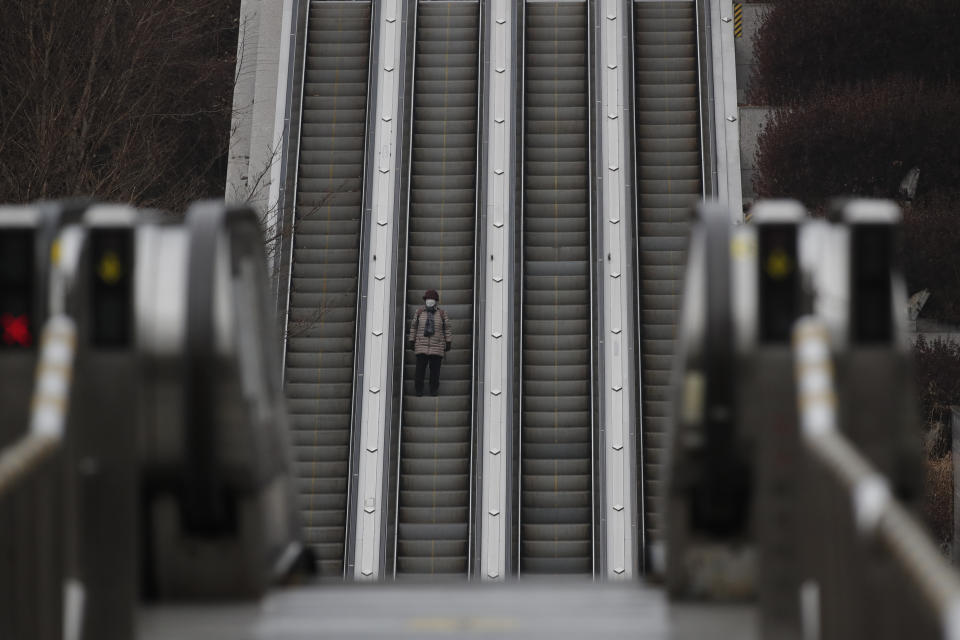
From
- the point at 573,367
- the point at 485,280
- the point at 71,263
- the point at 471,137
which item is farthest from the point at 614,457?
the point at 71,263

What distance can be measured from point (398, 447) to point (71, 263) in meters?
11.6

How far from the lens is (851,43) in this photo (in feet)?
92.7

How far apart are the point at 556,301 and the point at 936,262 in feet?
→ 32.2

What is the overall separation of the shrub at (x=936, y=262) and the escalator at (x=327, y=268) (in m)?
9.91

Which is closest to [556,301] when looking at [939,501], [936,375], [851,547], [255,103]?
[255,103]

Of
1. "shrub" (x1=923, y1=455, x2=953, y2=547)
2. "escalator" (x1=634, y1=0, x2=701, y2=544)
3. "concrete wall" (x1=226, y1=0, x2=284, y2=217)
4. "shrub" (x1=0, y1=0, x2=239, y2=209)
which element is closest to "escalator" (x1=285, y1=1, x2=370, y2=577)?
"concrete wall" (x1=226, y1=0, x2=284, y2=217)

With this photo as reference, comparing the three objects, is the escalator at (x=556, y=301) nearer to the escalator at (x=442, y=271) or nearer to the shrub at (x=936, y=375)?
the escalator at (x=442, y=271)

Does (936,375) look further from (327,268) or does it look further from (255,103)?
(255,103)

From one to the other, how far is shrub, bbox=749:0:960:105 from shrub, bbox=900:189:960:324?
3812 mm

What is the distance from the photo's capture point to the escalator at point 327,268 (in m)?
15.6

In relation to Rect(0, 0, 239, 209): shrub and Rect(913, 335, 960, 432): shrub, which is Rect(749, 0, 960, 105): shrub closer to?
Rect(913, 335, 960, 432): shrub

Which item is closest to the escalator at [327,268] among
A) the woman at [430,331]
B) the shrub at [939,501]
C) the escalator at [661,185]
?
the woman at [430,331]

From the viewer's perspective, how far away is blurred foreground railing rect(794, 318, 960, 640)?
7.20 feet

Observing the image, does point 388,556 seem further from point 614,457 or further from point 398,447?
point 614,457
